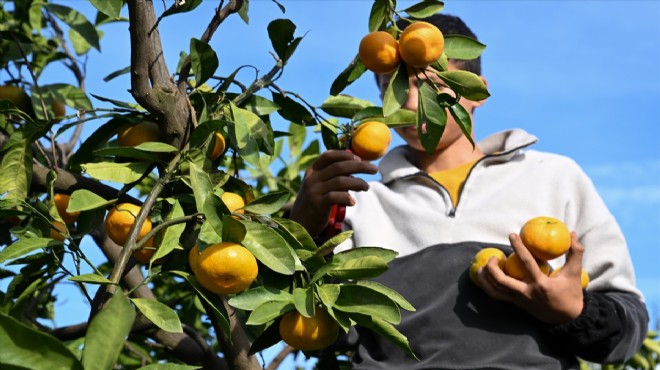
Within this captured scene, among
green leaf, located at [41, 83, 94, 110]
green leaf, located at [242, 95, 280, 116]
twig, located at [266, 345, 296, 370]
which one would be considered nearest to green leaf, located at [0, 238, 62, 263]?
green leaf, located at [242, 95, 280, 116]

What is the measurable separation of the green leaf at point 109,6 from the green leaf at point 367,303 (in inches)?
22.6

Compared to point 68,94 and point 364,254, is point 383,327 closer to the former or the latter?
point 364,254

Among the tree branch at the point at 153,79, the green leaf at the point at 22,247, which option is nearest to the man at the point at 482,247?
the tree branch at the point at 153,79

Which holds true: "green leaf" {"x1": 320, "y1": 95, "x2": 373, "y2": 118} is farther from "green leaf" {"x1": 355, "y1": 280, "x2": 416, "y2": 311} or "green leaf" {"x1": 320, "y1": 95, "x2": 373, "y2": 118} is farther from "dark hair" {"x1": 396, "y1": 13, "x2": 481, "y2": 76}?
"dark hair" {"x1": 396, "y1": 13, "x2": 481, "y2": 76}

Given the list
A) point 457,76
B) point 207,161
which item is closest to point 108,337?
point 207,161

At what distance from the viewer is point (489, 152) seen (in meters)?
2.38

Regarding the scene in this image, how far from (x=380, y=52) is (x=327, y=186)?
0.37 meters

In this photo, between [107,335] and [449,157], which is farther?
[449,157]

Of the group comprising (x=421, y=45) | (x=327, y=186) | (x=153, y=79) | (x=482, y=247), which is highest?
(x=421, y=45)

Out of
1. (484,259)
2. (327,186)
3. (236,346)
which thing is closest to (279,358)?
(236,346)

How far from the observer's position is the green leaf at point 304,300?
47.4 inches

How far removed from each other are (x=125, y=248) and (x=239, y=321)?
2.18ft

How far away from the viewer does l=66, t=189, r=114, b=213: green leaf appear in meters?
1.33

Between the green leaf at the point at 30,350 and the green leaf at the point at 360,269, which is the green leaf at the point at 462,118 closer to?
the green leaf at the point at 360,269
